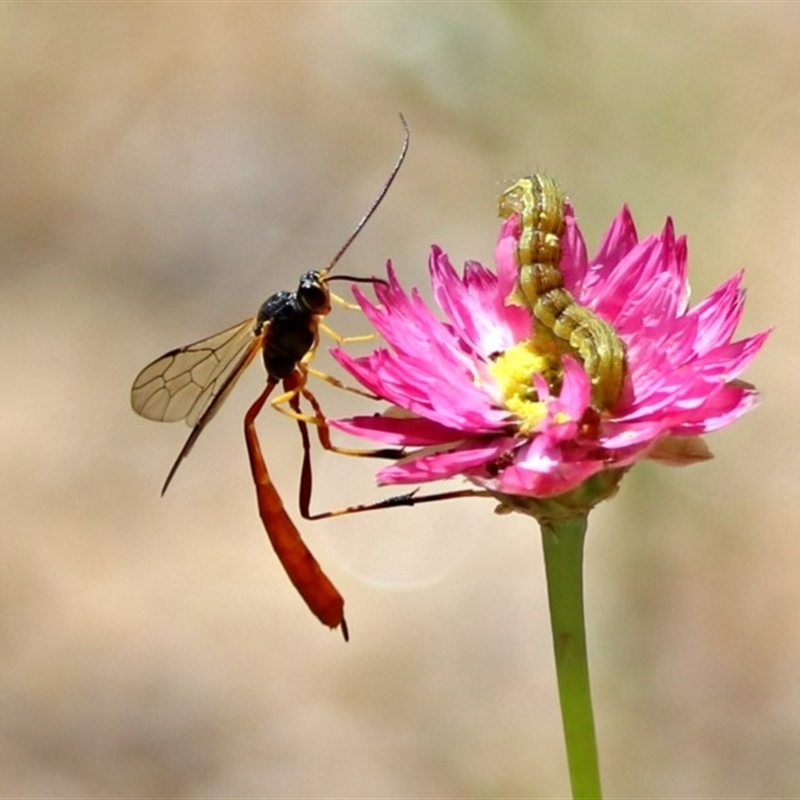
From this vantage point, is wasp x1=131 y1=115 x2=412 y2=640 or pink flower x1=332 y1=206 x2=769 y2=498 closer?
pink flower x1=332 y1=206 x2=769 y2=498

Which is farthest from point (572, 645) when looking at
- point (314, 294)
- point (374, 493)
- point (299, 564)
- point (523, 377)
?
point (374, 493)

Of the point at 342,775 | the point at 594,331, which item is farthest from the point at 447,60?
the point at 594,331

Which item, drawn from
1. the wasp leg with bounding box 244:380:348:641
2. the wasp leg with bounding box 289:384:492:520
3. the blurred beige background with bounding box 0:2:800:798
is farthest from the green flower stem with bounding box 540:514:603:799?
the blurred beige background with bounding box 0:2:800:798

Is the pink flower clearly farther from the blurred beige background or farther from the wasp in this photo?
the blurred beige background

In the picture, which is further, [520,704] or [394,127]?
[394,127]

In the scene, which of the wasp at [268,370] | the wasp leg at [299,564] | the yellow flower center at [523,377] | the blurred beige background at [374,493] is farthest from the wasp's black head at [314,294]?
the blurred beige background at [374,493]

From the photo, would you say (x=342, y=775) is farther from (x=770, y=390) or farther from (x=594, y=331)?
(x=594, y=331)

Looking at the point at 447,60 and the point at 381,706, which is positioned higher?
the point at 447,60
